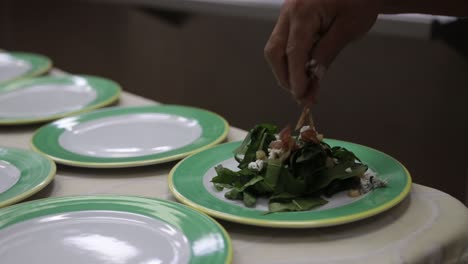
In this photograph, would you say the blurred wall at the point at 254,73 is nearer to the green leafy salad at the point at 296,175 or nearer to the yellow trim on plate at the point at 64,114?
the yellow trim on plate at the point at 64,114

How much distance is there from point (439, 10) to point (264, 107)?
4.91 ft

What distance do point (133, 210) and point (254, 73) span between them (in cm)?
174

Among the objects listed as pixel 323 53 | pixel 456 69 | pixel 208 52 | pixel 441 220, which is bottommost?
pixel 208 52

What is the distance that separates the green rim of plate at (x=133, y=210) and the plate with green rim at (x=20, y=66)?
85 centimetres

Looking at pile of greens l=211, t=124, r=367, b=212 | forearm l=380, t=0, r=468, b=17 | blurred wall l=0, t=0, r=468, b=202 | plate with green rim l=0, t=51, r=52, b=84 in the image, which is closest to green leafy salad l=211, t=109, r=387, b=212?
pile of greens l=211, t=124, r=367, b=212

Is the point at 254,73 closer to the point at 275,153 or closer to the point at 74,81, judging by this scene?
the point at 74,81

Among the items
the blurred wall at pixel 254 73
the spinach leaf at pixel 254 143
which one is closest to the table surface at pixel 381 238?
the spinach leaf at pixel 254 143

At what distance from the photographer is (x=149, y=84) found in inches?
122

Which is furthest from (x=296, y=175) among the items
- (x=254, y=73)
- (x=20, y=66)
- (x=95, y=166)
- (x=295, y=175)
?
(x=254, y=73)

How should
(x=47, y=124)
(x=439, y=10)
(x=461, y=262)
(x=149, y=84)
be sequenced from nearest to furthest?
(x=461, y=262), (x=439, y=10), (x=47, y=124), (x=149, y=84)

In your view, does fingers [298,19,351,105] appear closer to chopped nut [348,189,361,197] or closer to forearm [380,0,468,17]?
forearm [380,0,468,17]

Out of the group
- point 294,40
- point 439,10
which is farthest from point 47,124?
point 439,10

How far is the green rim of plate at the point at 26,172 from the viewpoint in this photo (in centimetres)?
90

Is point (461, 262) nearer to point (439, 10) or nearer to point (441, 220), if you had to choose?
point (441, 220)
